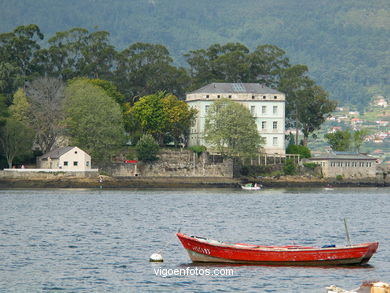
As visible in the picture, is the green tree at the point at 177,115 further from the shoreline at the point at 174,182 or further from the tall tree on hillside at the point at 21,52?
the tall tree on hillside at the point at 21,52

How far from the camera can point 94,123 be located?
127 m

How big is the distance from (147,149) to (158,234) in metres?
68.6

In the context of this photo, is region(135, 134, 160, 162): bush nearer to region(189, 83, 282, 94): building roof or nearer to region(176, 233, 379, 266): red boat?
region(189, 83, 282, 94): building roof

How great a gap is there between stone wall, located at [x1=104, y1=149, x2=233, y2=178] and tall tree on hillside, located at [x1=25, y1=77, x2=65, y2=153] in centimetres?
1223

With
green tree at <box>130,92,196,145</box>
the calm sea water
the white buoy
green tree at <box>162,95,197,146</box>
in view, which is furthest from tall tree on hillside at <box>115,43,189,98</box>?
the white buoy

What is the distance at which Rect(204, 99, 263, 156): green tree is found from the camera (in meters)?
132

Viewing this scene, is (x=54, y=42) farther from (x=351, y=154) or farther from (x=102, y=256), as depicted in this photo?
(x=102, y=256)

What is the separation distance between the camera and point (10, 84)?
468ft

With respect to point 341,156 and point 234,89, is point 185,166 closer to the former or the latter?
point 234,89

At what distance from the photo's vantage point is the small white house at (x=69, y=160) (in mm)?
124375

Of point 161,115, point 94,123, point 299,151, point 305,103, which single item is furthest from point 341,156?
point 94,123

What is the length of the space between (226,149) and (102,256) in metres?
82.0

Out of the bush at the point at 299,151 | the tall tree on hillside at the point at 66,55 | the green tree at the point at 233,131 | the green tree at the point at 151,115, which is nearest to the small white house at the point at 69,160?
the green tree at the point at 151,115

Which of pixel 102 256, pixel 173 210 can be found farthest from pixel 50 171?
pixel 102 256
